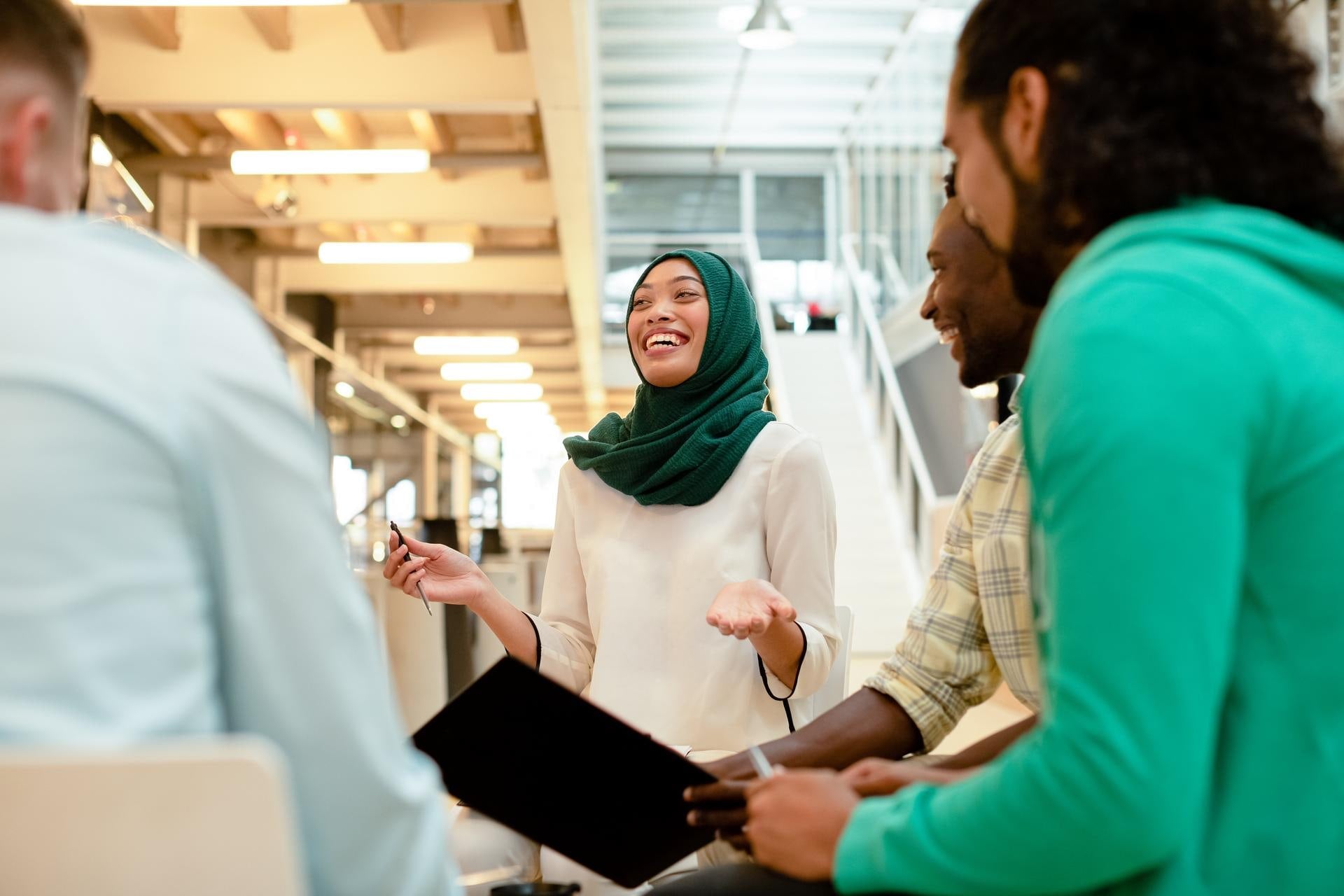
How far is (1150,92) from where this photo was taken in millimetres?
991

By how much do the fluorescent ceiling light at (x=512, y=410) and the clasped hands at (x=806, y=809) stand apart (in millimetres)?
17866

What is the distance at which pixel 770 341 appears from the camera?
1535 centimetres

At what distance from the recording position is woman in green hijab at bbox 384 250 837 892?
6.84 feet

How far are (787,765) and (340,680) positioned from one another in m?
0.84

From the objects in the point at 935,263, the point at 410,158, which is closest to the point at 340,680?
the point at 935,263

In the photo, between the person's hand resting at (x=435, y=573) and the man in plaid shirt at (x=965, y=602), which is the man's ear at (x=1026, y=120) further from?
the person's hand resting at (x=435, y=573)

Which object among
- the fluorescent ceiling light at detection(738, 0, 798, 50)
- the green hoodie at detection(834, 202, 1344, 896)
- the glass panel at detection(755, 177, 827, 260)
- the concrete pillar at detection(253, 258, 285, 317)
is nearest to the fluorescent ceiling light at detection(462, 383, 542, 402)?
the glass panel at detection(755, 177, 827, 260)

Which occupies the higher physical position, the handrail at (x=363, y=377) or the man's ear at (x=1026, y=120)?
the handrail at (x=363, y=377)

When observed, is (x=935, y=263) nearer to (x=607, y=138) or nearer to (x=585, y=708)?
(x=585, y=708)

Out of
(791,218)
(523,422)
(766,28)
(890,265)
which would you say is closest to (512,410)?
(523,422)

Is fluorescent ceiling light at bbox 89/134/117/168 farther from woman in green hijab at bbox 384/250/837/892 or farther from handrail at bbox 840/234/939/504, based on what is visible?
handrail at bbox 840/234/939/504

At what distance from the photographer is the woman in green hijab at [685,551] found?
6.84 ft

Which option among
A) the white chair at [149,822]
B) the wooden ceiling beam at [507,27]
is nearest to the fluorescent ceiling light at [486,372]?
the wooden ceiling beam at [507,27]

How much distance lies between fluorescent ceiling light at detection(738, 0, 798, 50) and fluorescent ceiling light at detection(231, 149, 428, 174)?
5.35 metres
